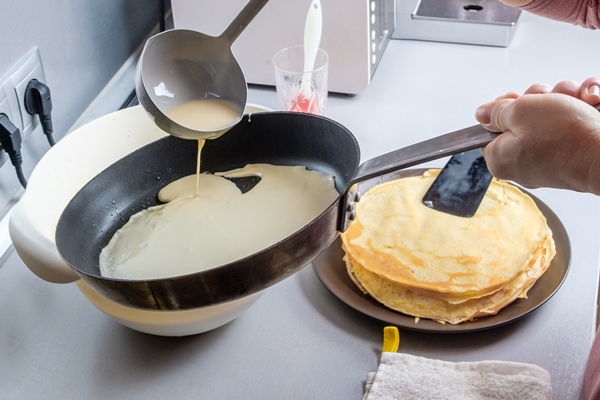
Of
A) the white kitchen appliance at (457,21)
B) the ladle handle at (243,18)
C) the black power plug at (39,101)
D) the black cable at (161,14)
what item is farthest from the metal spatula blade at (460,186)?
the black cable at (161,14)

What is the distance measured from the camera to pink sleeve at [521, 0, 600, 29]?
0.99 metres

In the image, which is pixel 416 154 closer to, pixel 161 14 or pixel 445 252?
pixel 445 252

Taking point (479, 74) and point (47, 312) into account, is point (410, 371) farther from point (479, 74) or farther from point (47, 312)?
point (479, 74)

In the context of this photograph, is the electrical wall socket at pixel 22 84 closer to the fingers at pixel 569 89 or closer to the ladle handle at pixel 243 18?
the ladle handle at pixel 243 18

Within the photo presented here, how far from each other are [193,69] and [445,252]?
0.42 m

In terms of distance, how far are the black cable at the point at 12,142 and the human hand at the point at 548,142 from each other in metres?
0.67

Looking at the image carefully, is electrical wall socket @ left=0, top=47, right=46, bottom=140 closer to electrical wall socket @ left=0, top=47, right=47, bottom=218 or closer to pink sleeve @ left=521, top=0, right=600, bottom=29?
electrical wall socket @ left=0, top=47, right=47, bottom=218

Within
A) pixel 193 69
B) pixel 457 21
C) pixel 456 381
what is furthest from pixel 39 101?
pixel 457 21

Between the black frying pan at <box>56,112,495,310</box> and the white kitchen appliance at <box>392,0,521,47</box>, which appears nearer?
the black frying pan at <box>56,112,495,310</box>

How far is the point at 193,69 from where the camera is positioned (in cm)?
93

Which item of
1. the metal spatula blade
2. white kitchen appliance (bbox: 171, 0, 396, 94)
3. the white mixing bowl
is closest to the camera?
the white mixing bowl

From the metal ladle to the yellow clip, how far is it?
0.33m

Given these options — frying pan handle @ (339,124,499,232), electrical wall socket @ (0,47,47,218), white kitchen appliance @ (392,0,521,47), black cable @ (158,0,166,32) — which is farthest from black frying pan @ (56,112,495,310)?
white kitchen appliance @ (392,0,521,47)

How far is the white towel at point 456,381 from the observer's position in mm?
750
